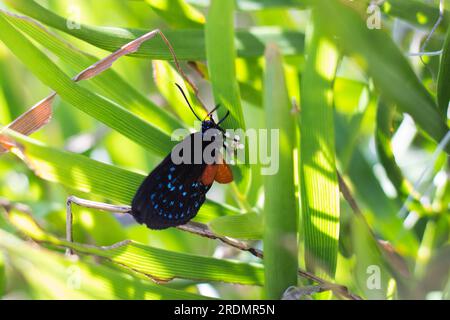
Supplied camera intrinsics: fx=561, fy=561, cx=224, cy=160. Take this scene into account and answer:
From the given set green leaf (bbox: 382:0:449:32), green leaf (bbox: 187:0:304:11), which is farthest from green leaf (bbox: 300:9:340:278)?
green leaf (bbox: 187:0:304:11)

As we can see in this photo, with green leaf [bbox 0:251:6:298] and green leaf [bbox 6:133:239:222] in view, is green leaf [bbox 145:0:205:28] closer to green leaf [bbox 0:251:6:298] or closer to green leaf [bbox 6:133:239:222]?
green leaf [bbox 6:133:239:222]

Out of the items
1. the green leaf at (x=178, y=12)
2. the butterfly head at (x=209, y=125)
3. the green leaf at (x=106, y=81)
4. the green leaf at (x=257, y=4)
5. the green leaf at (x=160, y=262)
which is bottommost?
the green leaf at (x=160, y=262)

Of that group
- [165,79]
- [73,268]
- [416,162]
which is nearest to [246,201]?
[165,79]

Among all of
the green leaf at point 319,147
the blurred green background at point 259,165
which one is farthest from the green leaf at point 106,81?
the green leaf at point 319,147

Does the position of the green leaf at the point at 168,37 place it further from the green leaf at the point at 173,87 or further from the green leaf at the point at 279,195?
the green leaf at the point at 279,195

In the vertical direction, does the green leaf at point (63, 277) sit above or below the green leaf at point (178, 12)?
below

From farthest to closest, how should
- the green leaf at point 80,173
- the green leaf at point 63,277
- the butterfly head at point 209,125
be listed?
the butterfly head at point 209,125 < the green leaf at point 80,173 < the green leaf at point 63,277
